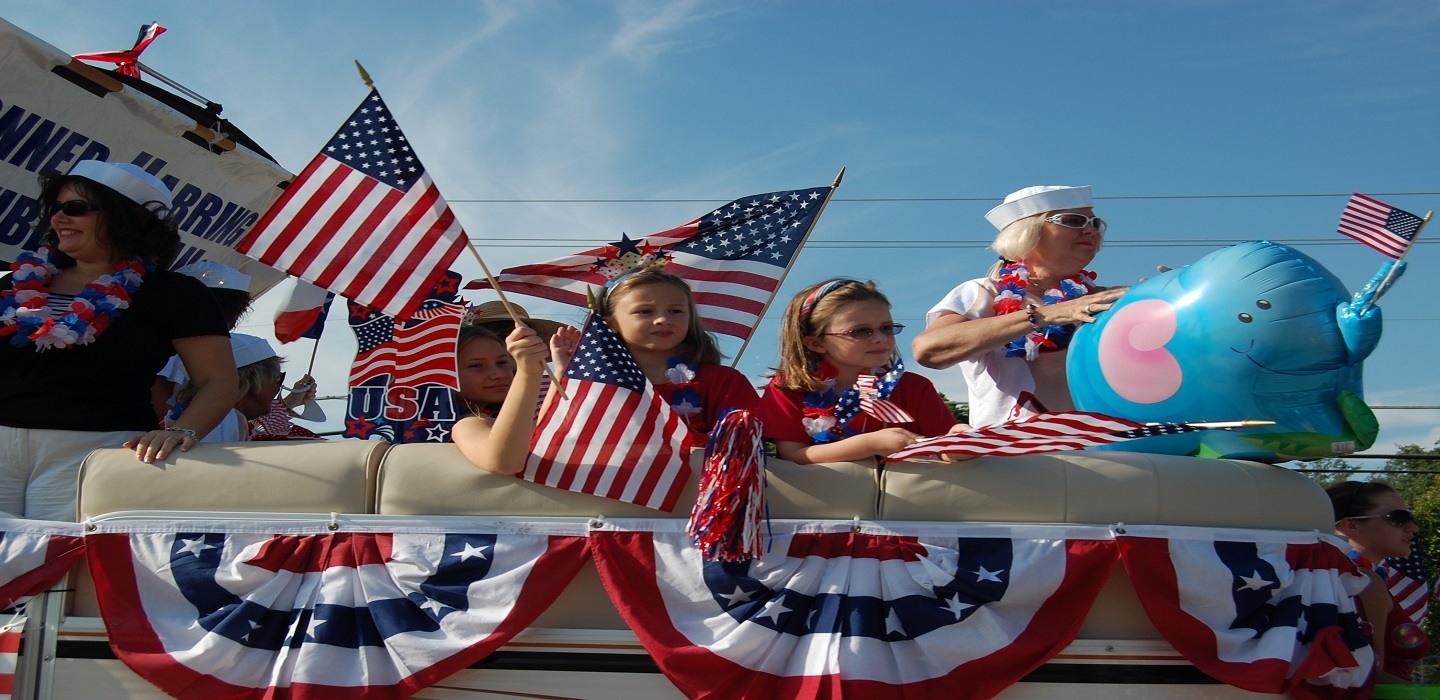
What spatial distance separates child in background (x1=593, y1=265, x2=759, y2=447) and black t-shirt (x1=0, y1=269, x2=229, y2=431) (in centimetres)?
133

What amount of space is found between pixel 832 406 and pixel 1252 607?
131cm

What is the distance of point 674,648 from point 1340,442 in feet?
6.38

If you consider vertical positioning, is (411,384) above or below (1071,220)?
below

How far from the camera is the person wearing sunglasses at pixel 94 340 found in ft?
11.5

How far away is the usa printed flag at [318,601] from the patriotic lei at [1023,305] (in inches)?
71.7

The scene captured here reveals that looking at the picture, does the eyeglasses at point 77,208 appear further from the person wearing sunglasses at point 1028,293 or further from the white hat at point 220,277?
the person wearing sunglasses at point 1028,293

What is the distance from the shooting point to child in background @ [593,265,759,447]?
3.66 m

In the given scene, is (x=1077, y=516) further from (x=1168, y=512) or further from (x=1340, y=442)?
(x=1340, y=442)

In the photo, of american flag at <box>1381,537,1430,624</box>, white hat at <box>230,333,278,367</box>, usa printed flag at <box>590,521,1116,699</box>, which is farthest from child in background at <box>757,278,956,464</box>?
american flag at <box>1381,537,1430,624</box>

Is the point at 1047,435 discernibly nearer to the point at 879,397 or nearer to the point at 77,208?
the point at 879,397

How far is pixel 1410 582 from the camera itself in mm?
5445

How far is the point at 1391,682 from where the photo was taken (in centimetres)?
349

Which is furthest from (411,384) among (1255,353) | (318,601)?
(1255,353)

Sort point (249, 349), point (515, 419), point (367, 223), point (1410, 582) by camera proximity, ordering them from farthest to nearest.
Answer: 1. point (1410, 582)
2. point (249, 349)
3. point (367, 223)
4. point (515, 419)
